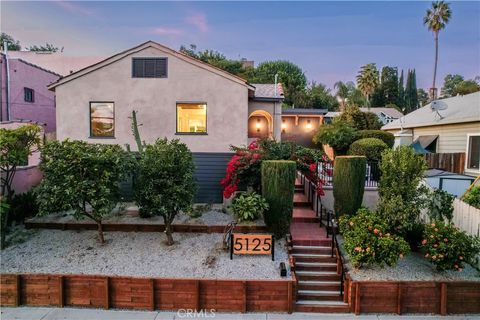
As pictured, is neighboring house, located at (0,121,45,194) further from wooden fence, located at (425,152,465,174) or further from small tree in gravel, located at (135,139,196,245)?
wooden fence, located at (425,152,465,174)

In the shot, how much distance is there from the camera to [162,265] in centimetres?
740

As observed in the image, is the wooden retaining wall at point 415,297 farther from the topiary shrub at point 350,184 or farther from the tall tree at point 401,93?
the tall tree at point 401,93

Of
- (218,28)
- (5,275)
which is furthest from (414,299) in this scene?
(218,28)

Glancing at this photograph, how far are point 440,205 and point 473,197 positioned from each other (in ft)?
2.65

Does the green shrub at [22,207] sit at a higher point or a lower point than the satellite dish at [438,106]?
lower

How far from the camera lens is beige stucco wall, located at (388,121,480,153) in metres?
12.7

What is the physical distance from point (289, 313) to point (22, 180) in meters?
11.1

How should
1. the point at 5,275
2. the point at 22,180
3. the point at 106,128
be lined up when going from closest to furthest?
1. the point at 5,275
2. the point at 22,180
3. the point at 106,128

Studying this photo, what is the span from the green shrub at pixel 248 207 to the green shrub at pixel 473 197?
5.74 metres

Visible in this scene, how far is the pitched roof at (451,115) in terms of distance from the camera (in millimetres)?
12855

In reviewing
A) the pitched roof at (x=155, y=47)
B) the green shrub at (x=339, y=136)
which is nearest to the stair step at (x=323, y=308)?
the pitched roof at (x=155, y=47)

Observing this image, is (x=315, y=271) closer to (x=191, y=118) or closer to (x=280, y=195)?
(x=280, y=195)

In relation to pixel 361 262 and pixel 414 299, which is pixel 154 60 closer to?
pixel 361 262

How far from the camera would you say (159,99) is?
11.4 meters
